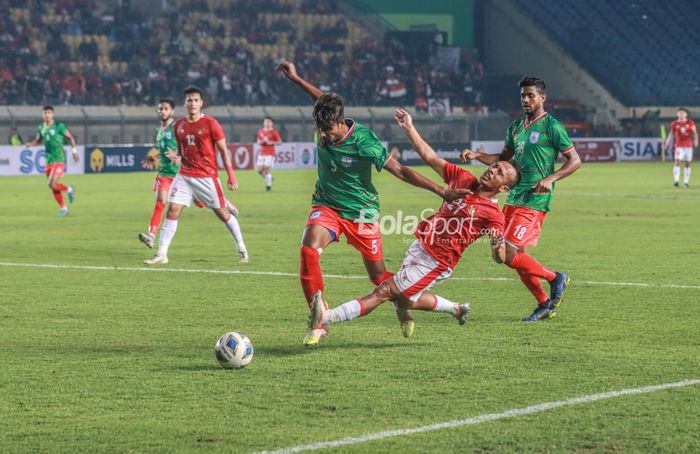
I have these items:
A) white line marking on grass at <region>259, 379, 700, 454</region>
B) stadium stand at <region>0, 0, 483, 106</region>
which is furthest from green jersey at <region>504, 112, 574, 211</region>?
stadium stand at <region>0, 0, 483, 106</region>

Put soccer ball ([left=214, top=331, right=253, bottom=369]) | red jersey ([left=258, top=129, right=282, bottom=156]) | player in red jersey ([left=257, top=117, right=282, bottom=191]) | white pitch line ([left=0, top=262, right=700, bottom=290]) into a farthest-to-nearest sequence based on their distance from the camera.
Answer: red jersey ([left=258, top=129, right=282, bottom=156])
player in red jersey ([left=257, top=117, right=282, bottom=191])
white pitch line ([left=0, top=262, right=700, bottom=290])
soccer ball ([left=214, top=331, right=253, bottom=369])

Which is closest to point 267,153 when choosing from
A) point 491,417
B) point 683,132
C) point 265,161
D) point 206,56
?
point 265,161

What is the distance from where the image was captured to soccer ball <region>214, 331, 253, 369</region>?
8516 millimetres

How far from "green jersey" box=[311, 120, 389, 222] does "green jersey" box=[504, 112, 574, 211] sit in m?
2.15

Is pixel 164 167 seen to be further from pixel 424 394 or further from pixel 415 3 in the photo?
pixel 415 3

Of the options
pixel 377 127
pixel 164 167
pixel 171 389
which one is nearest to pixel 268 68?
pixel 377 127

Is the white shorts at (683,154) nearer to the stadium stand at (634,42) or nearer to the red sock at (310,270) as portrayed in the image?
the red sock at (310,270)

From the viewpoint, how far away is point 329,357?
913 centimetres

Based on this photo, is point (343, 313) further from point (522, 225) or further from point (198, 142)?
point (198, 142)

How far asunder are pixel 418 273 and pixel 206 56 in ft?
169

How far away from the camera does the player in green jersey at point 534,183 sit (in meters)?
11.4

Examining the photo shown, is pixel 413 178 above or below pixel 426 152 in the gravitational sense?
below

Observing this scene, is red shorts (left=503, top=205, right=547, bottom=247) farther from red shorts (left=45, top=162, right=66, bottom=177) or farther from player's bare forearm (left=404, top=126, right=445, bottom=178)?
red shorts (left=45, top=162, right=66, bottom=177)

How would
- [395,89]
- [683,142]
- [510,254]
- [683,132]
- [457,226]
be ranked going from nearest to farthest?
[457,226]
[510,254]
[683,142]
[683,132]
[395,89]
